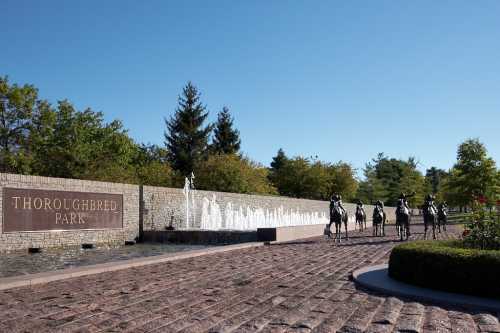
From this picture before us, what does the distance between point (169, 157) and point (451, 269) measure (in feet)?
190

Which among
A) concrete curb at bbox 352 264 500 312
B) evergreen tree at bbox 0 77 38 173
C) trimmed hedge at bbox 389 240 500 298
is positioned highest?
evergreen tree at bbox 0 77 38 173

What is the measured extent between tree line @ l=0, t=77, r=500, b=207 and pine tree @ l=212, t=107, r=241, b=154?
150mm

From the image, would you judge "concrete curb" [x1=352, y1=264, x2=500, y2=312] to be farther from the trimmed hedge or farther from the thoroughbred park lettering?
the thoroughbred park lettering

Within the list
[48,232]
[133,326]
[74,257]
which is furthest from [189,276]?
[48,232]

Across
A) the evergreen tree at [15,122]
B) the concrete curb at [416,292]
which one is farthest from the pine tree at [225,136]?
the concrete curb at [416,292]

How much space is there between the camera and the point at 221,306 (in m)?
7.53

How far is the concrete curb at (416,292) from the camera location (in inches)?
299

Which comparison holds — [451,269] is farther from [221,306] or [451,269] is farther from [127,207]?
[127,207]

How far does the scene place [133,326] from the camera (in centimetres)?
631

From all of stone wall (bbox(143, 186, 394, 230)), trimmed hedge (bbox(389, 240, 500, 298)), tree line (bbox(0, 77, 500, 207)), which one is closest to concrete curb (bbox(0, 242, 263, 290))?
trimmed hedge (bbox(389, 240, 500, 298))

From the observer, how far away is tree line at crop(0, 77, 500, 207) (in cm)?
4331

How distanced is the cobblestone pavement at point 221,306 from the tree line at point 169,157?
26.5 meters

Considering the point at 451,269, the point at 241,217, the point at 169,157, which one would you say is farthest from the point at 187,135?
the point at 451,269

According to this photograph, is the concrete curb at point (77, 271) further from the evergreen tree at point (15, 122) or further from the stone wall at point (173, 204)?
the evergreen tree at point (15, 122)
